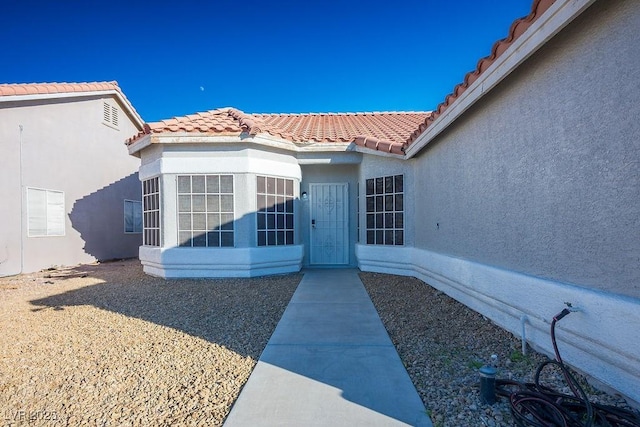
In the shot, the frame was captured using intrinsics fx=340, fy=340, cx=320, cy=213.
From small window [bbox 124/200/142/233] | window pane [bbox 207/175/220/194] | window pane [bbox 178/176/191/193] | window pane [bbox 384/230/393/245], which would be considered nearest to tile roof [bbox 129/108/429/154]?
window pane [bbox 207/175/220/194]

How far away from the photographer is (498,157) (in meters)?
5.08

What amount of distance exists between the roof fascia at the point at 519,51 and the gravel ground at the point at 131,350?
465cm

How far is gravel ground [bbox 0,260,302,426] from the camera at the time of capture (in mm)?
3074

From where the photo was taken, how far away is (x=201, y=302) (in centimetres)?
680

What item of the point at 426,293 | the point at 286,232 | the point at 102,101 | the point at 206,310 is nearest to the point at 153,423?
the point at 206,310

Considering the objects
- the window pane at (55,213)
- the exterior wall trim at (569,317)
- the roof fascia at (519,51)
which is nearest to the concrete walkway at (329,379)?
the exterior wall trim at (569,317)

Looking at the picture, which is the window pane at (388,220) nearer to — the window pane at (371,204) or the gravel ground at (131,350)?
the window pane at (371,204)

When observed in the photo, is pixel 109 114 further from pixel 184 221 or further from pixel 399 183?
pixel 399 183

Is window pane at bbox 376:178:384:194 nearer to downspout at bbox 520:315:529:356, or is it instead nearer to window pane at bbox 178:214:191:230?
window pane at bbox 178:214:191:230

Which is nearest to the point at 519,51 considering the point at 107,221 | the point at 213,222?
the point at 213,222

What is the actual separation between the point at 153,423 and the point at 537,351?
13.6ft

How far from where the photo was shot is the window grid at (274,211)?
9359mm

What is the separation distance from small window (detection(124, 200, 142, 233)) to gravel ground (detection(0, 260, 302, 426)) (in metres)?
7.10

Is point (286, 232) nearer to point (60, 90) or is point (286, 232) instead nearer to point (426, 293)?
point (426, 293)
